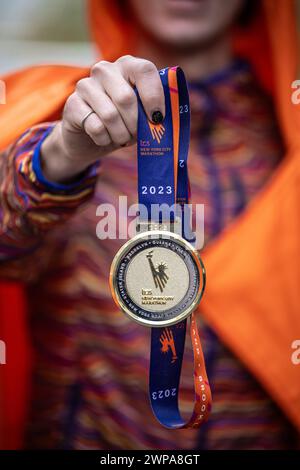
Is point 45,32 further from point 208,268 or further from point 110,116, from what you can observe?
point 110,116

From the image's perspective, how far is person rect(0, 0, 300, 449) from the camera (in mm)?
1040

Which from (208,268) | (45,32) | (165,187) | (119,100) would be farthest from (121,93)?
(45,32)

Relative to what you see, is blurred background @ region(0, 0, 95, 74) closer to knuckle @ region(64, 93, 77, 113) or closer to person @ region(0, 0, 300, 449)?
person @ region(0, 0, 300, 449)

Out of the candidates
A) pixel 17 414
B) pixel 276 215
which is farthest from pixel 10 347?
pixel 276 215

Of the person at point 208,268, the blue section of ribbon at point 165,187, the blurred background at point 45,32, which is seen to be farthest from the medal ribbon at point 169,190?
the blurred background at point 45,32

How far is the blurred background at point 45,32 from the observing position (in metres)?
1.72

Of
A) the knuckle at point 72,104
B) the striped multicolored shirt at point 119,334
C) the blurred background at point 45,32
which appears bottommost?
the striped multicolored shirt at point 119,334

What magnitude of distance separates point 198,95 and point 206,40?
102mm

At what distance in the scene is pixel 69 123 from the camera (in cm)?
75

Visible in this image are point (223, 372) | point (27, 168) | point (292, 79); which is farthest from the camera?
point (292, 79)

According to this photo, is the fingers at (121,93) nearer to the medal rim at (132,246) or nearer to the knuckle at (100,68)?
the knuckle at (100,68)

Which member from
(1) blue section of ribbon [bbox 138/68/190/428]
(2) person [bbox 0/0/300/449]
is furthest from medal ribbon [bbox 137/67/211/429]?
(2) person [bbox 0/0/300/449]

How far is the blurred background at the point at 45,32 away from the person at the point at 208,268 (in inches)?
22.1

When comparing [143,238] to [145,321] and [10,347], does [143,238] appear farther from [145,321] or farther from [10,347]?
[10,347]
